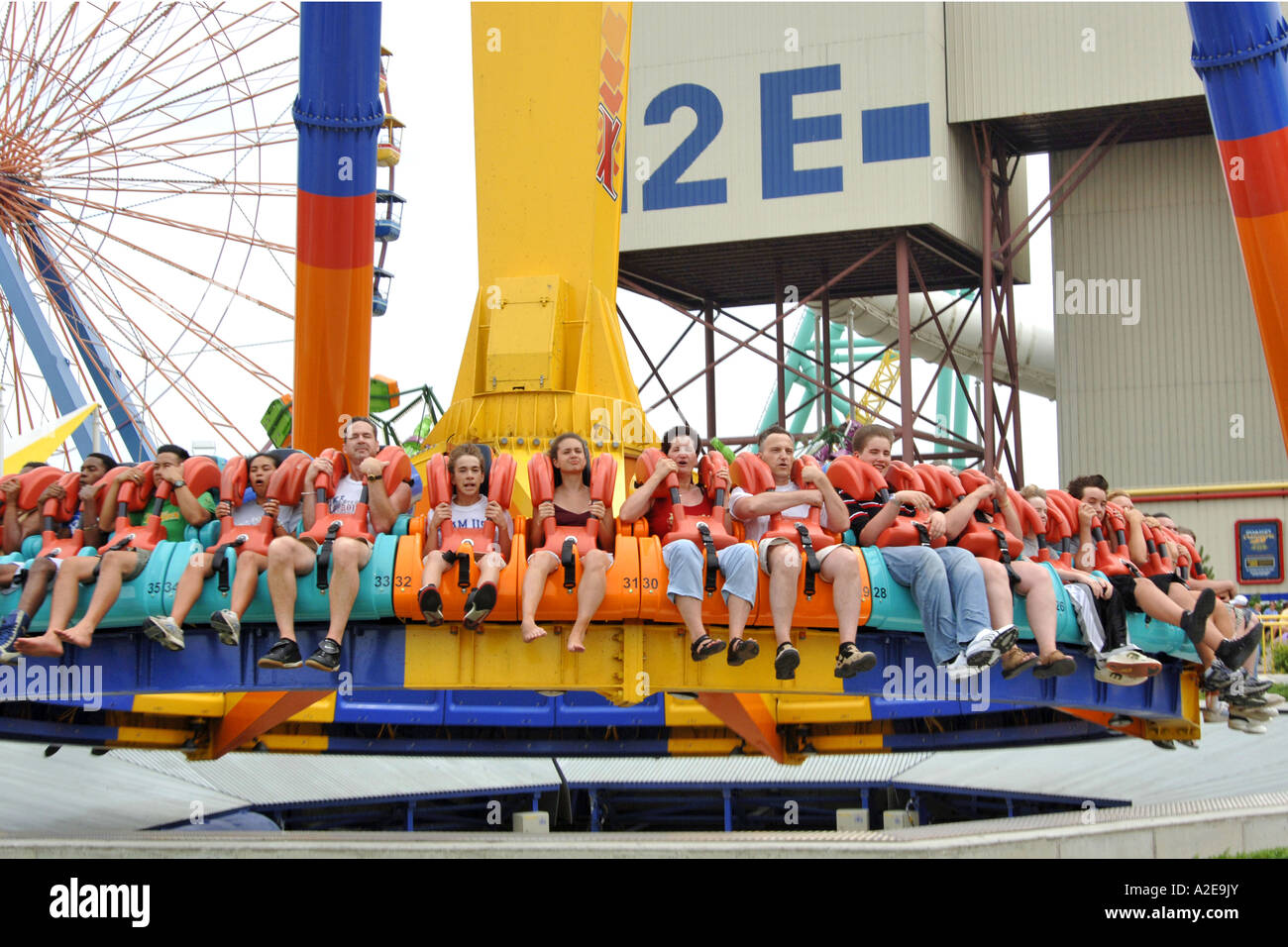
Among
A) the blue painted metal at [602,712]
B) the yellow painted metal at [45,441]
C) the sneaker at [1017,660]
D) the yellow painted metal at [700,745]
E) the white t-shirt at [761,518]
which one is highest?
the yellow painted metal at [45,441]

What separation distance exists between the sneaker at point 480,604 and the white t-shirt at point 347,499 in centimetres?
115

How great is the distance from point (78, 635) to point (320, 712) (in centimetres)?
498

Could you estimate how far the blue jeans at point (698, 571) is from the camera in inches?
328

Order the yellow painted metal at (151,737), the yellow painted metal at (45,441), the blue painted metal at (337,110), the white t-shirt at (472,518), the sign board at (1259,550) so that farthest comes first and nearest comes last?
1. the sign board at (1259,550)
2. the yellow painted metal at (45,441)
3. the blue painted metal at (337,110)
4. the yellow painted metal at (151,737)
5. the white t-shirt at (472,518)

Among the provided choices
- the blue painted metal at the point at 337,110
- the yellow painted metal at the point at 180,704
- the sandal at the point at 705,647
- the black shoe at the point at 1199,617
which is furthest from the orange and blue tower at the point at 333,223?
the black shoe at the point at 1199,617

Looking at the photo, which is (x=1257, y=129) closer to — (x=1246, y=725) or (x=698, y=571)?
(x=1246, y=725)

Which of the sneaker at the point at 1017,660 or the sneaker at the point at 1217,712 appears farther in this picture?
the sneaker at the point at 1217,712

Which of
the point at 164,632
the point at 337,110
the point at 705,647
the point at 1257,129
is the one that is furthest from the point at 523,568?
the point at 1257,129

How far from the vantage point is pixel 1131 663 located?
8.78 meters

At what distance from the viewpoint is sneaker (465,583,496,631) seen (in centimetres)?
825

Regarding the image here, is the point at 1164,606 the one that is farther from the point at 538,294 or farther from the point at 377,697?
the point at 377,697

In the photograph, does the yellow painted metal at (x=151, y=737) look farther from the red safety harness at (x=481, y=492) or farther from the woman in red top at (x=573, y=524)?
the woman in red top at (x=573, y=524)
